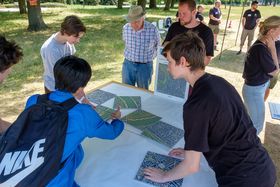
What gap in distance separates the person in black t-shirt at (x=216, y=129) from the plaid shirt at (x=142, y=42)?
197 cm

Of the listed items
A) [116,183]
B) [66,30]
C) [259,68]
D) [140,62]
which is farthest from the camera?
[140,62]

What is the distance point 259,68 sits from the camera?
2551 millimetres

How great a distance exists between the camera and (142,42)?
10.9ft

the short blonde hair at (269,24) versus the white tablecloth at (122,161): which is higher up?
the short blonde hair at (269,24)

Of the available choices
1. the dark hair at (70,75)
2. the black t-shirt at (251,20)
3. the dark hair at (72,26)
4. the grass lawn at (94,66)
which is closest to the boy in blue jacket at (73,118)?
the dark hair at (70,75)

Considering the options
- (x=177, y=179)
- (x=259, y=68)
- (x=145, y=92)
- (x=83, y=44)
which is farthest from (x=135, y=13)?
(x=83, y=44)

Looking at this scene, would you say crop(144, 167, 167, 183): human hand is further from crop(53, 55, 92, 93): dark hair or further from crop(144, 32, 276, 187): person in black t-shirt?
crop(53, 55, 92, 93): dark hair

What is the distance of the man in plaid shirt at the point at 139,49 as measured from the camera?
3.33 meters

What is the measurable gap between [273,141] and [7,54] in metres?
3.28

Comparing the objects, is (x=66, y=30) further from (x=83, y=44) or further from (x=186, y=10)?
(x=83, y=44)

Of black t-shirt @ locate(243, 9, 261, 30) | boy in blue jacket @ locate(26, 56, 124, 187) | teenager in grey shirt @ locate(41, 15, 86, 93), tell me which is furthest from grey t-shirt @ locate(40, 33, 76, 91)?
black t-shirt @ locate(243, 9, 261, 30)

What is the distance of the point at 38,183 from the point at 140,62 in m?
2.40

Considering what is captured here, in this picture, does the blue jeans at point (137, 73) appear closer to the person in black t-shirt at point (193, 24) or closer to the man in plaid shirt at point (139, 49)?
the man in plaid shirt at point (139, 49)

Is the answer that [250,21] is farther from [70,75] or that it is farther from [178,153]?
[70,75]
